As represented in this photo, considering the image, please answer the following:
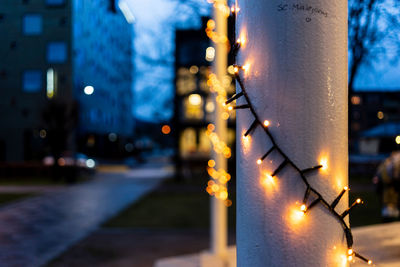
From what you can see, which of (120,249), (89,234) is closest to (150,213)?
(89,234)

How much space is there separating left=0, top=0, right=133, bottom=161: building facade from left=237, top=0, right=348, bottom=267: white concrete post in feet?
9.25

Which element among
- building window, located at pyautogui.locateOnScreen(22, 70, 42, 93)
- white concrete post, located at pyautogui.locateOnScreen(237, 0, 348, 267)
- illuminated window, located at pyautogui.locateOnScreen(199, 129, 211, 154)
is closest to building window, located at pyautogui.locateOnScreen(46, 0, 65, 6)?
building window, located at pyautogui.locateOnScreen(22, 70, 42, 93)

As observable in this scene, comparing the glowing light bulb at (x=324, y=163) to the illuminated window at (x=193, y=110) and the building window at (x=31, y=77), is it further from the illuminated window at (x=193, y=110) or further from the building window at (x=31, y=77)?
the illuminated window at (x=193, y=110)

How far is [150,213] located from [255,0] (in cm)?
996

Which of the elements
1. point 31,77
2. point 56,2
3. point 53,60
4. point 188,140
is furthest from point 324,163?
point 188,140

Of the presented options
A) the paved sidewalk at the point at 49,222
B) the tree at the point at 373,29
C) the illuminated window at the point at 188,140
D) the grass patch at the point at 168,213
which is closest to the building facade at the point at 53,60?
the tree at the point at 373,29

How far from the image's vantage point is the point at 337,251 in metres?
1.48

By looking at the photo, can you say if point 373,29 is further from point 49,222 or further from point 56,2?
point 49,222

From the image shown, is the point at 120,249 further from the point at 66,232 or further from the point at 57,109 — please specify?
the point at 57,109

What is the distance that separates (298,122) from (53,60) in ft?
33.7

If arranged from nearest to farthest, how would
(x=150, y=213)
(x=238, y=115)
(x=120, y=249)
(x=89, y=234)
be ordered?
(x=238, y=115)
(x=120, y=249)
(x=89, y=234)
(x=150, y=213)

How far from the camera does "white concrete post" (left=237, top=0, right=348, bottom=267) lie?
1.42 metres

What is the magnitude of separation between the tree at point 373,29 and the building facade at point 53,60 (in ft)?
9.10

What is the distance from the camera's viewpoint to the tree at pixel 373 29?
9.05 ft
